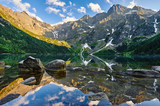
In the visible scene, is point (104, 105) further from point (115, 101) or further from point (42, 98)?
point (42, 98)

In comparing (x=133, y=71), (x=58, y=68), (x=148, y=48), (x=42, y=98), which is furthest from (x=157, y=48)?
(x=42, y=98)

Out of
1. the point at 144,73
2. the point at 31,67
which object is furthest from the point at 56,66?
the point at 144,73

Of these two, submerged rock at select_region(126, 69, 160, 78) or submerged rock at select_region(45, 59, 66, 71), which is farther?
submerged rock at select_region(45, 59, 66, 71)

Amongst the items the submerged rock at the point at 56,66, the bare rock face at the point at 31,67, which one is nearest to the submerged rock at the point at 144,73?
the submerged rock at the point at 56,66

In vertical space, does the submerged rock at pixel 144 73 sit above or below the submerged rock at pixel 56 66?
below

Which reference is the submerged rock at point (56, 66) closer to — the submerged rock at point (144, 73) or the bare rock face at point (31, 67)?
the bare rock face at point (31, 67)

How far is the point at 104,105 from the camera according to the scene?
771 centimetres

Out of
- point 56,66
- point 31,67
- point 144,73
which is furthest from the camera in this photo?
point 56,66

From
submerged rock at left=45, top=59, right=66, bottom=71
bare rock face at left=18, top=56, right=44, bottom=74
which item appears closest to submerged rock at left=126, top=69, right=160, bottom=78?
submerged rock at left=45, top=59, right=66, bottom=71

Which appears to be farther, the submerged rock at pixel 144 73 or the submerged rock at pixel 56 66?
the submerged rock at pixel 56 66

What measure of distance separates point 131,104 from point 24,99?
9.75 meters

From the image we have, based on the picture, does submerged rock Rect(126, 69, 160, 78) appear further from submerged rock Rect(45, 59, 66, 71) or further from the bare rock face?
the bare rock face

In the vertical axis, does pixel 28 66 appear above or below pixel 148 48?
below

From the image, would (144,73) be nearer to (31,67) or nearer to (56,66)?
(56,66)
